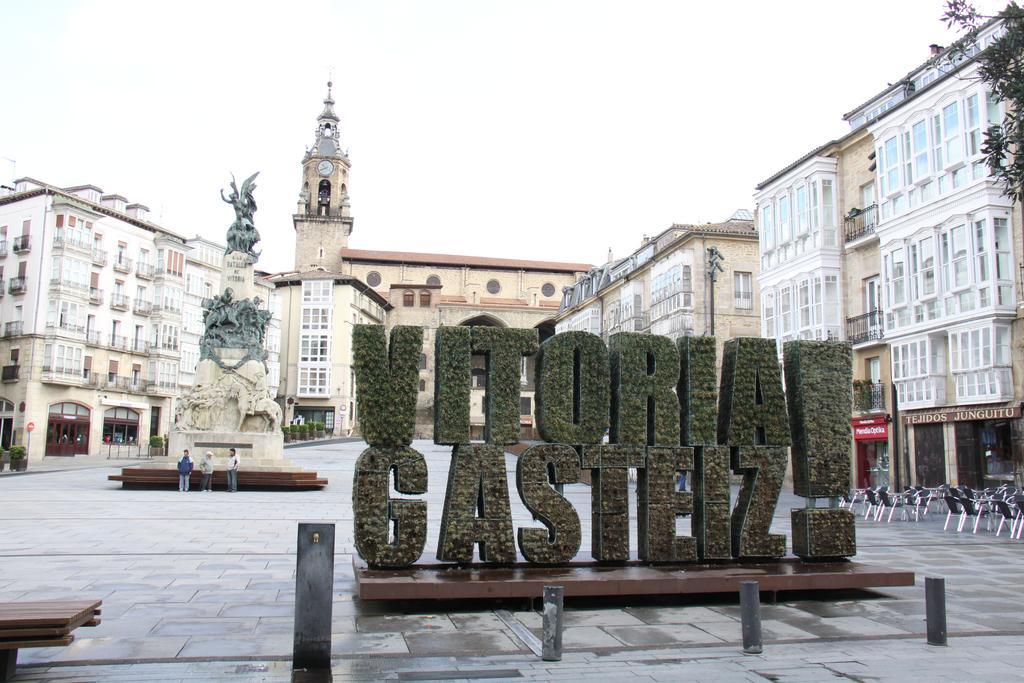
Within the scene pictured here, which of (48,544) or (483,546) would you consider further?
(48,544)

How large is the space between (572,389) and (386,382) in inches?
92.2

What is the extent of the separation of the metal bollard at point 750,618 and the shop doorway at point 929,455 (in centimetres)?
2110

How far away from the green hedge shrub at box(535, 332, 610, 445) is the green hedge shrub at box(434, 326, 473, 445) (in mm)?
924

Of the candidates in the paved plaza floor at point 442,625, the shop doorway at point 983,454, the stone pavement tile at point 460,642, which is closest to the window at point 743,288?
the shop doorway at point 983,454

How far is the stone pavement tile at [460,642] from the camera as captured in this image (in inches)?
295

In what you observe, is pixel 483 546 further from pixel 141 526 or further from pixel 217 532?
pixel 141 526

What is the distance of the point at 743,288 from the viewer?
44.1m

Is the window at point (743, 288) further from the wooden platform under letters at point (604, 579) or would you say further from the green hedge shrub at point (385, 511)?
the green hedge shrub at point (385, 511)

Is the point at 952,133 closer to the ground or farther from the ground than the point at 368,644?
farther from the ground

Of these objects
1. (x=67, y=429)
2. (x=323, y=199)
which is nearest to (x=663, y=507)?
(x=67, y=429)

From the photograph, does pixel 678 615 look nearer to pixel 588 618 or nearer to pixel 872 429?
pixel 588 618

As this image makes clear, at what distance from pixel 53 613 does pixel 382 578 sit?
355cm

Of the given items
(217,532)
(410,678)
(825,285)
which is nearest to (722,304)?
(825,285)

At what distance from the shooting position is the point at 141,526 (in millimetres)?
16094
